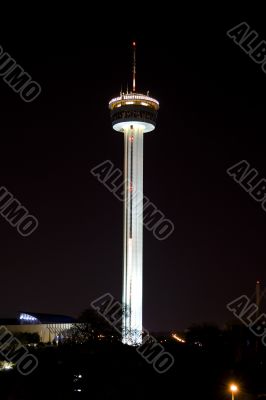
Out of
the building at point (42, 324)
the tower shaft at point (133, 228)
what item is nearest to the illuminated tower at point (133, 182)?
the tower shaft at point (133, 228)

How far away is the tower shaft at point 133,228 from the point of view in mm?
84250

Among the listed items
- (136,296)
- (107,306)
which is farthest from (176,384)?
(136,296)

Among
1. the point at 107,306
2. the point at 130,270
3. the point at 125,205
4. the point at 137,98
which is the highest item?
the point at 137,98

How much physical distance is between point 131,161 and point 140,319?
763 inches

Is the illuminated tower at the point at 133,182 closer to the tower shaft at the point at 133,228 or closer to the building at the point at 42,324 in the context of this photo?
the tower shaft at the point at 133,228

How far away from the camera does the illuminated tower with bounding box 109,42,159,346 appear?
3334 inches

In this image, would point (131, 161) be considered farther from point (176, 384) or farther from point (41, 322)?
point (176, 384)

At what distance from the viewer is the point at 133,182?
287 feet

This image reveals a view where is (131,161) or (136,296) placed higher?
(131,161)

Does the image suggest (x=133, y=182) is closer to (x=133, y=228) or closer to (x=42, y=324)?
(x=133, y=228)

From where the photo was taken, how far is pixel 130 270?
85250 mm

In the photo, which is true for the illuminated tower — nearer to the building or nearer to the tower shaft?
the tower shaft

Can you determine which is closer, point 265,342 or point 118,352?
point 118,352

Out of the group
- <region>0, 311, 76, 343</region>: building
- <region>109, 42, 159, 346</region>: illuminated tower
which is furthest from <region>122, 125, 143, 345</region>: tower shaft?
<region>0, 311, 76, 343</region>: building
